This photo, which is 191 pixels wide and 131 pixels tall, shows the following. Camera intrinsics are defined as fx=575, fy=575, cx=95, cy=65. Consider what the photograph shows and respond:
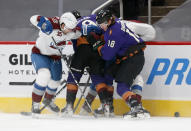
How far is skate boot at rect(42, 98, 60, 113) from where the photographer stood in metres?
5.85

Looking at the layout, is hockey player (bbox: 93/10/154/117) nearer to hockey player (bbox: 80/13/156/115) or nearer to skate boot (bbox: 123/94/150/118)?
skate boot (bbox: 123/94/150/118)

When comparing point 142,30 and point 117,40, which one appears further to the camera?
point 142,30

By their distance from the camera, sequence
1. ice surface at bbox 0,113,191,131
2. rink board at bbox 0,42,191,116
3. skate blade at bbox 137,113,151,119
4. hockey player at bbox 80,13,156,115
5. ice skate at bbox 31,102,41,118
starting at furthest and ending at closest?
1. rink board at bbox 0,42,191,116
2. hockey player at bbox 80,13,156,115
3. ice skate at bbox 31,102,41,118
4. skate blade at bbox 137,113,151,119
5. ice surface at bbox 0,113,191,131

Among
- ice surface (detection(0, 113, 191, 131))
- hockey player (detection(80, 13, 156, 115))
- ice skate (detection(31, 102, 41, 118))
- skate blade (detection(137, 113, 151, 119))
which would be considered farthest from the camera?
hockey player (detection(80, 13, 156, 115))

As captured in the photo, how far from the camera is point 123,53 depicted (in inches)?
217

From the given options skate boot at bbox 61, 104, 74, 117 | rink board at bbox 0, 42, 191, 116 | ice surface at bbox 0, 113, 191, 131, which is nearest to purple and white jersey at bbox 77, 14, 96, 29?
rink board at bbox 0, 42, 191, 116

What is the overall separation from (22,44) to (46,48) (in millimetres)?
618

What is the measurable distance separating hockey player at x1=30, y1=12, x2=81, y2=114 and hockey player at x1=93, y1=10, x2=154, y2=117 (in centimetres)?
29

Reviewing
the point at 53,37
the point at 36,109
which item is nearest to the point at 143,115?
the point at 36,109

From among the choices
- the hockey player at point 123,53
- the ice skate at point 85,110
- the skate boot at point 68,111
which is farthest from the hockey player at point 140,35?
the skate boot at point 68,111

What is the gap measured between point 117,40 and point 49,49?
0.71m

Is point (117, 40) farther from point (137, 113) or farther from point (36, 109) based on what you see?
point (36, 109)

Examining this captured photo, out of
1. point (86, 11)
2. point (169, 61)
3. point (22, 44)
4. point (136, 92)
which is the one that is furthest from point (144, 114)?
point (86, 11)

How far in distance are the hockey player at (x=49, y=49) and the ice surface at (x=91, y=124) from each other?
0.32 metres
